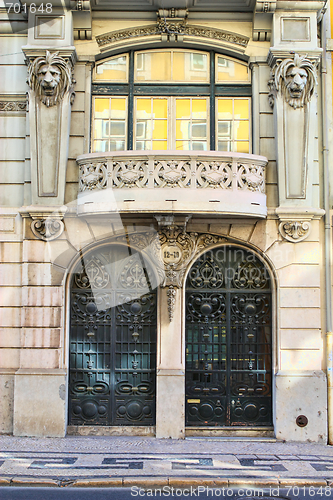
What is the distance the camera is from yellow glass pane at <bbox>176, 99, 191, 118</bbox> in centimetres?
1195

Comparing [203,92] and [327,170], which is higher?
[203,92]

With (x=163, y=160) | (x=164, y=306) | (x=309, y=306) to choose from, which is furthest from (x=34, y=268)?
(x=309, y=306)

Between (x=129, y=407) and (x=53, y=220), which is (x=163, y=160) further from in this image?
(x=129, y=407)

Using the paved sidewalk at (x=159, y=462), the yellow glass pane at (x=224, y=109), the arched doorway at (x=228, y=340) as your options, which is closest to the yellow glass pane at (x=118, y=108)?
the yellow glass pane at (x=224, y=109)

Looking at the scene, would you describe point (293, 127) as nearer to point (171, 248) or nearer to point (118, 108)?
point (171, 248)

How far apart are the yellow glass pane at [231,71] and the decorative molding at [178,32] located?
49 cm

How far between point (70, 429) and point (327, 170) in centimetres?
862

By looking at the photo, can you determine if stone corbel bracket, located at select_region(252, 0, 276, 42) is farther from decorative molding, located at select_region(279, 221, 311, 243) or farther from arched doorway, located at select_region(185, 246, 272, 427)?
arched doorway, located at select_region(185, 246, 272, 427)

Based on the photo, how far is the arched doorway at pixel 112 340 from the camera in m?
11.3

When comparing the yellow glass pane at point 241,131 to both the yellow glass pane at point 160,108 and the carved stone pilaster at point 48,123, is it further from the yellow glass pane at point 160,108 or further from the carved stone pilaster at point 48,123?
the carved stone pilaster at point 48,123

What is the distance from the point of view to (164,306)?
11.2 metres

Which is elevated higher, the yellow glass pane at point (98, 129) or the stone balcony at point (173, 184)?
the yellow glass pane at point (98, 129)

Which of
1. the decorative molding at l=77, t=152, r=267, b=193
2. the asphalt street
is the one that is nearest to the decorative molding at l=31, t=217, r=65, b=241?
the decorative molding at l=77, t=152, r=267, b=193

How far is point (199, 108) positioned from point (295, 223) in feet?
12.2
